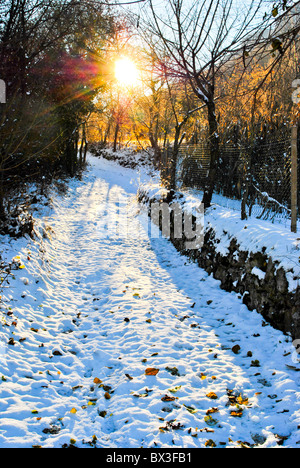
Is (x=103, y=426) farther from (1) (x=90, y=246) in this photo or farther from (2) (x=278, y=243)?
(1) (x=90, y=246)

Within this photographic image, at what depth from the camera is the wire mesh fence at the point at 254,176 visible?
22.4 feet

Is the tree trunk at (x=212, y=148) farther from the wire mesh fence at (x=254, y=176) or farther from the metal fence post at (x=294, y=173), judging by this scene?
the metal fence post at (x=294, y=173)

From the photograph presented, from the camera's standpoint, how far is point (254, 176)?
8.38m

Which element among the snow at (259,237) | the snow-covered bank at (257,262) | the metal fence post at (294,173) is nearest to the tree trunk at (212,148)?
the snow at (259,237)

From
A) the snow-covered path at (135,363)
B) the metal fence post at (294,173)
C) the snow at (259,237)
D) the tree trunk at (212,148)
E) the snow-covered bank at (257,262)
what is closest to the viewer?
the snow-covered path at (135,363)

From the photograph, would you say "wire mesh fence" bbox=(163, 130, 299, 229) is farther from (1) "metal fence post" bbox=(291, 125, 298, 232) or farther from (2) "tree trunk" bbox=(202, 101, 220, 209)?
(1) "metal fence post" bbox=(291, 125, 298, 232)

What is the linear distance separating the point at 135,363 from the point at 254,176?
22.4 feet

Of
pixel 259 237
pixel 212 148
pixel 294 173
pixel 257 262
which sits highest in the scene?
pixel 212 148

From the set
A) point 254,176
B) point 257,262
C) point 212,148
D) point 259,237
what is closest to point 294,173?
point 259,237

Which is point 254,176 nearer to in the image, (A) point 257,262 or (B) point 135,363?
(A) point 257,262

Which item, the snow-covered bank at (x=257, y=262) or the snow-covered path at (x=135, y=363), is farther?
the snow-covered bank at (x=257, y=262)

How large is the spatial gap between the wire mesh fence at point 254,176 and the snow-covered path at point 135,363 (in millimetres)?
2563

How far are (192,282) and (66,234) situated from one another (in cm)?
450

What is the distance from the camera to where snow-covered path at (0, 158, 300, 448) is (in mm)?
2527
